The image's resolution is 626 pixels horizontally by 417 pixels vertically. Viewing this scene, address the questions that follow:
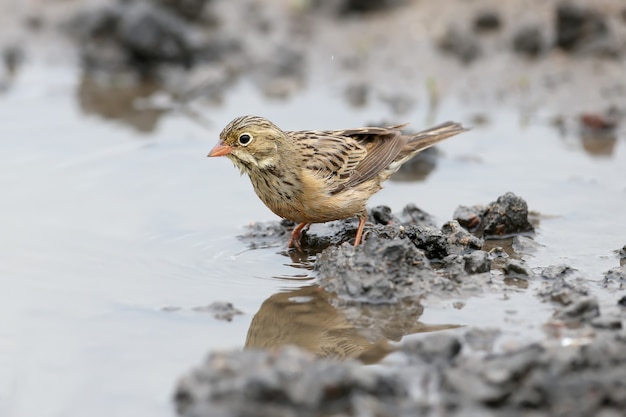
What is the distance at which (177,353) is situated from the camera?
707 cm

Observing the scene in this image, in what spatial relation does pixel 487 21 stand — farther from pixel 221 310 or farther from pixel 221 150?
pixel 221 310

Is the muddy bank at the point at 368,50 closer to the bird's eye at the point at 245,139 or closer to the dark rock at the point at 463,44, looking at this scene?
the dark rock at the point at 463,44

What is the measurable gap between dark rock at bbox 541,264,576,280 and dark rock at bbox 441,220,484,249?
0.77m

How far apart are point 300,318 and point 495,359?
80.7 inches

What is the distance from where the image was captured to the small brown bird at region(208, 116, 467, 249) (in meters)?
→ 8.88

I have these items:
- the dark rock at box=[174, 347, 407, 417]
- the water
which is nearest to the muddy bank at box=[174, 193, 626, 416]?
the dark rock at box=[174, 347, 407, 417]

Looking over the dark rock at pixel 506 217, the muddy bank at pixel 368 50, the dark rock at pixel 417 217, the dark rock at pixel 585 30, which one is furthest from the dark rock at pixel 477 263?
the dark rock at pixel 585 30

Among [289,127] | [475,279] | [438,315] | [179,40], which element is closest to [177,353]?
[438,315]

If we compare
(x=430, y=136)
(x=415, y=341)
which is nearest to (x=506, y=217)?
(x=430, y=136)

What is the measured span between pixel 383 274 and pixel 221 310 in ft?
4.35

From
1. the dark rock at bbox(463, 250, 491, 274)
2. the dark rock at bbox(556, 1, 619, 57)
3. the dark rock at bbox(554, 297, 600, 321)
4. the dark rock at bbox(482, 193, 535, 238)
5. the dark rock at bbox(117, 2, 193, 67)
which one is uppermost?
the dark rock at bbox(117, 2, 193, 67)

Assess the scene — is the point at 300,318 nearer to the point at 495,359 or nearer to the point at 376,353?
the point at 376,353

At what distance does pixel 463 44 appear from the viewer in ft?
46.2

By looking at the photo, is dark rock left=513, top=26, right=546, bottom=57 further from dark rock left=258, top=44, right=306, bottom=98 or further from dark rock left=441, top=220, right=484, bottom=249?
dark rock left=441, top=220, right=484, bottom=249
